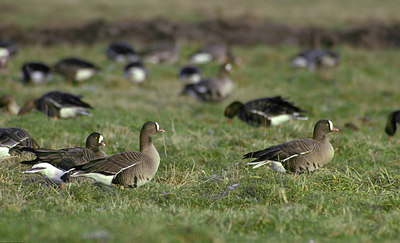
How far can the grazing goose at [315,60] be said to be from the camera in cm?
2106

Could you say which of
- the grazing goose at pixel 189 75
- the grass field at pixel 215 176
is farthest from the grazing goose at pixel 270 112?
the grazing goose at pixel 189 75

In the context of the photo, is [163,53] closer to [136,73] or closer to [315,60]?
[136,73]

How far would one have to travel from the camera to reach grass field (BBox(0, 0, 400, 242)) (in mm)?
5176

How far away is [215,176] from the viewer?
7.43 metres

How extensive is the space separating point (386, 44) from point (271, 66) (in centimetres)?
1073

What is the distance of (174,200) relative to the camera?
6.62 metres

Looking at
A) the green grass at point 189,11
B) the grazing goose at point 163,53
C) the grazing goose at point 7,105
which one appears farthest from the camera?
the green grass at point 189,11

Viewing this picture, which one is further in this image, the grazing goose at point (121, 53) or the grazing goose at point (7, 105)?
the grazing goose at point (121, 53)

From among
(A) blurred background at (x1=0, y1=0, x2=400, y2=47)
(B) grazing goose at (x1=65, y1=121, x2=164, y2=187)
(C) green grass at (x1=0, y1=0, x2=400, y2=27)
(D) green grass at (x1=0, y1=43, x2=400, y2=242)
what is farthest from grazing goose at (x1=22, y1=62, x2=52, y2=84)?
(C) green grass at (x1=0, y1=0, x2=400, y2=27)

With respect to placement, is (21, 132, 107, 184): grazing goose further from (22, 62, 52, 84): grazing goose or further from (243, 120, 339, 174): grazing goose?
(22, 62, 52, 84): grazing goose

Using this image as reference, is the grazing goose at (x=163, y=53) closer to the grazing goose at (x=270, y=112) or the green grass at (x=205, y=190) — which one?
the green grass at (x=205, y=190)

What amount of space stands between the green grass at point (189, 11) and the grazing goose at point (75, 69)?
16.2 metres

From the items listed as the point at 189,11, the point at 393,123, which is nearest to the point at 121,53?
the point at 393,123

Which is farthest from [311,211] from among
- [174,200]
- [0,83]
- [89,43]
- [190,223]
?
[89,43]
